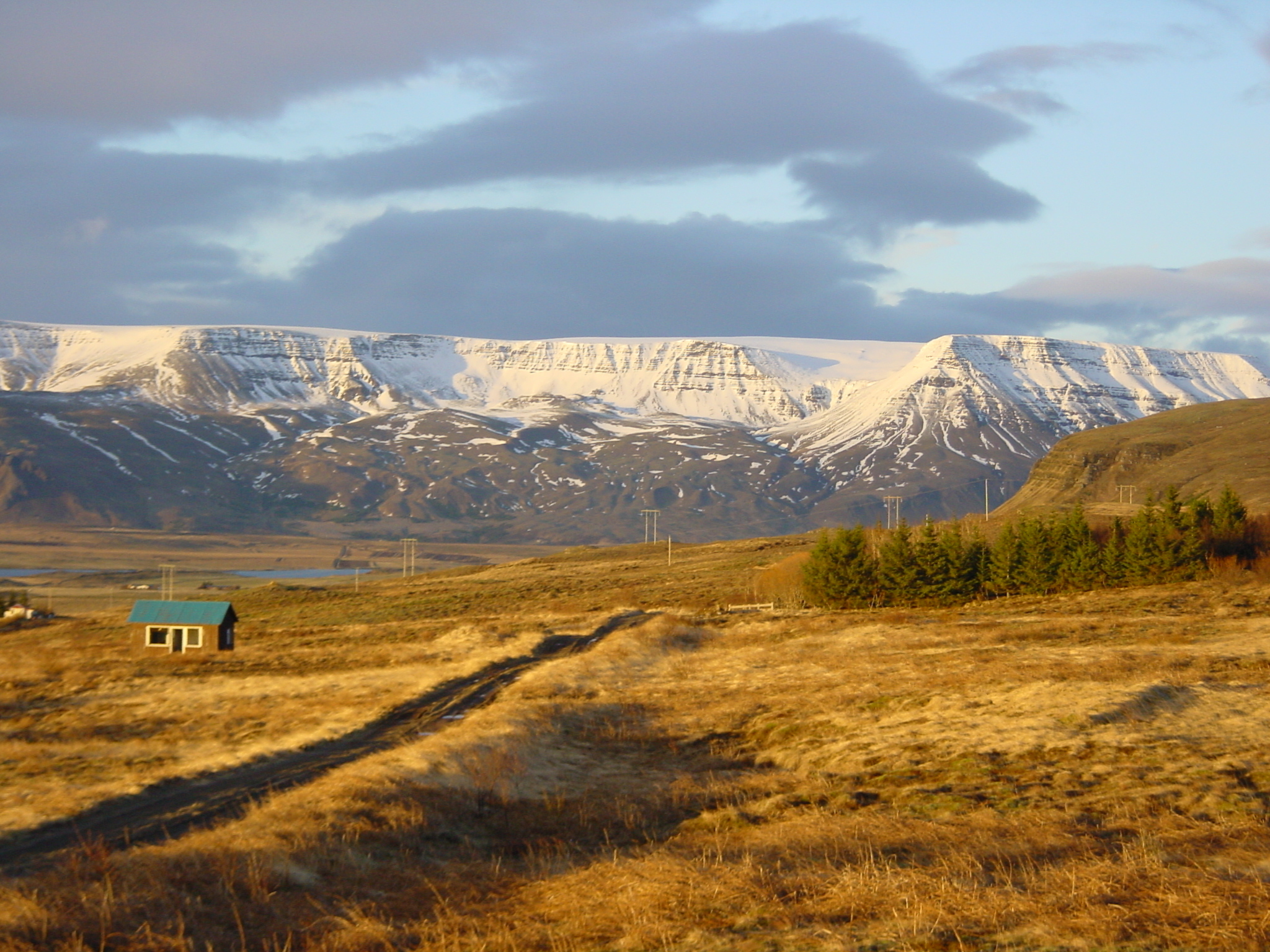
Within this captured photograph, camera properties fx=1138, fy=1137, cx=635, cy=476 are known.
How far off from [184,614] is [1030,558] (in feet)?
213

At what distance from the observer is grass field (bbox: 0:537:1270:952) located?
52.4ft

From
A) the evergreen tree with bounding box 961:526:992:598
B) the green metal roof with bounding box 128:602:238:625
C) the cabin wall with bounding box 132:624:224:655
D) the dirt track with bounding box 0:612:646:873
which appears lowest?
the cabin wall with bounding box 132:624:224:655

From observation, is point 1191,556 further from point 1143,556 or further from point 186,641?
point 186,641

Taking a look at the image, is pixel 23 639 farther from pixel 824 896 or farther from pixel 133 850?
pixel 824 896

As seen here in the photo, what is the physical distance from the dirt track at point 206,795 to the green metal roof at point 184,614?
108ft

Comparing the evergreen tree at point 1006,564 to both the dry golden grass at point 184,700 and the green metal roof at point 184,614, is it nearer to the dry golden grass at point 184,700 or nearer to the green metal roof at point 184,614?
the dry golden grass at point 184,700

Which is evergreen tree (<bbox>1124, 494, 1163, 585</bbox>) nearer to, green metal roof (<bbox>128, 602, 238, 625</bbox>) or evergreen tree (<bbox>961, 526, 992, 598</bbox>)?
evergreen tree (<bbox>961, 526, 992, 598</bbox>)

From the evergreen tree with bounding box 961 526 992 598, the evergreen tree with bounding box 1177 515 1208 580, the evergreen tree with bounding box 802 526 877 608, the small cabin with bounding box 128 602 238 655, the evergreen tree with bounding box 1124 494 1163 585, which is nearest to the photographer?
the small cabin with bounding box 128 602 238 655

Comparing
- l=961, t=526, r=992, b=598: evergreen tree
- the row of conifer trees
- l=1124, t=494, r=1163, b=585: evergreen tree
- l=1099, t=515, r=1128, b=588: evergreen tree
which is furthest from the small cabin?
l=1124, t=494, r=1163, b=585: evergreen tree

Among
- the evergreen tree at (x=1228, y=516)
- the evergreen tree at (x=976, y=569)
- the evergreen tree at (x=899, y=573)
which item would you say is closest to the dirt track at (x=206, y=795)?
the evergreen tree at (x=899, y=573)

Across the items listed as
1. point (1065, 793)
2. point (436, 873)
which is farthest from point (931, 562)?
point (436, 873)

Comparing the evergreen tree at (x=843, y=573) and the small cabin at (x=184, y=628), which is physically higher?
the evergreen tree at (x=843, y=573)

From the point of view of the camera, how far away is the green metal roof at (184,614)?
248 feet

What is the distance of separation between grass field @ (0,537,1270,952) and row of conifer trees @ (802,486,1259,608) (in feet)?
86.4
